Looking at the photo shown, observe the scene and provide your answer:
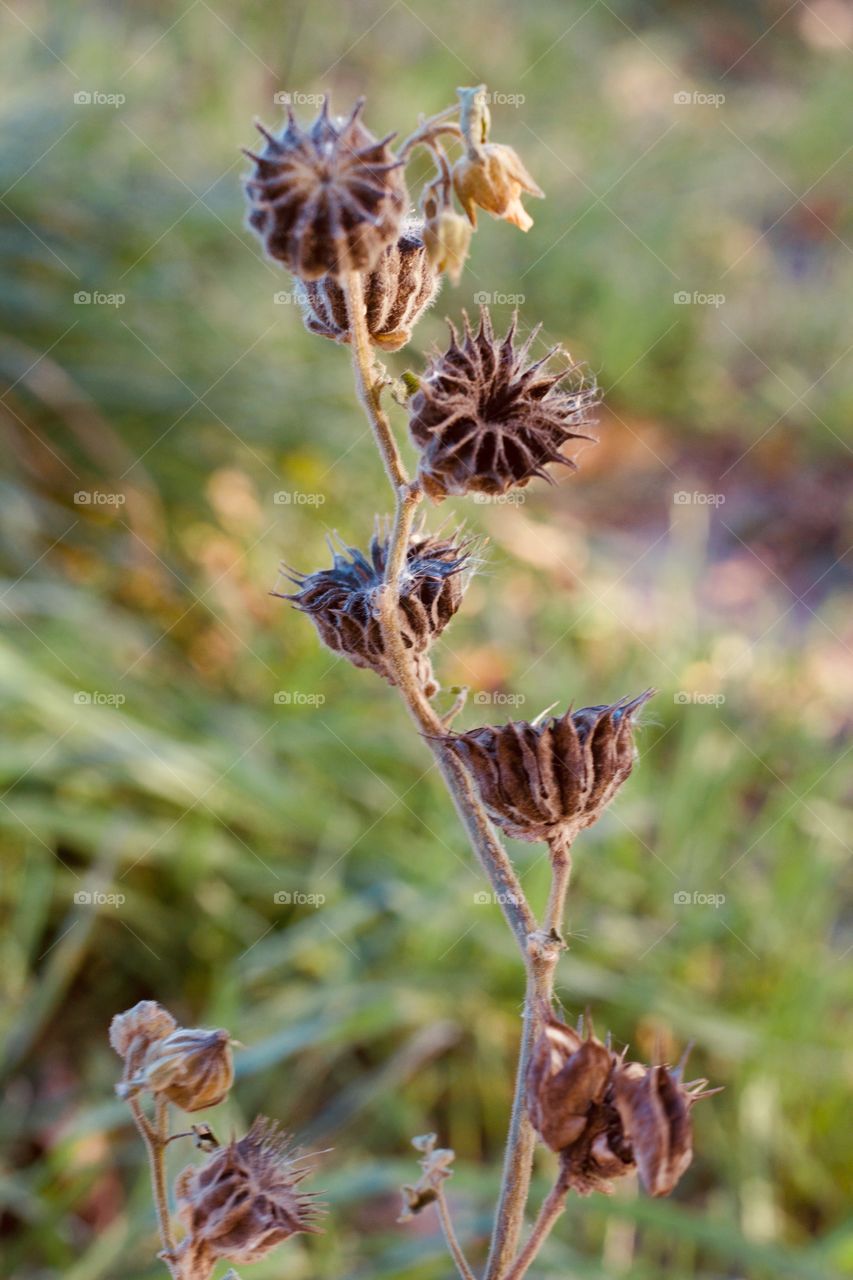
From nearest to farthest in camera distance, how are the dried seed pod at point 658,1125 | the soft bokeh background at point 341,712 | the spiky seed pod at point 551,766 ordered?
the dried seed pod at point 658,1125
the spiky seed pod at point 551,766
the soft bokeh background at point 341,712

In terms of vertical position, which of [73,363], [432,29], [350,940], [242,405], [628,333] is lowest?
[350,940]

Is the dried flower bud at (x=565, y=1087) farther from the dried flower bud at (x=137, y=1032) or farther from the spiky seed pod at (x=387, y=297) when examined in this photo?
the spiky seed pod at (x=387, y=297)

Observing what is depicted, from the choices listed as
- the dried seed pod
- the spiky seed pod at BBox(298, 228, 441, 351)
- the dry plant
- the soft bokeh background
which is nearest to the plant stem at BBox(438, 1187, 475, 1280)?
the dry plant

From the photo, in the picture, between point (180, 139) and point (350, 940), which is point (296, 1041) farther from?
point (180, 139)

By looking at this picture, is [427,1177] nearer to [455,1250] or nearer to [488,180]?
[455,1250]

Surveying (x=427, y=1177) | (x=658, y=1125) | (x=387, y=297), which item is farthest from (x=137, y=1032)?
(x=387, y=297)

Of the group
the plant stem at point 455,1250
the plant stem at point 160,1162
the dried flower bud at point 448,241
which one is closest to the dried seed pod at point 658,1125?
the plant stem at point 455,1250

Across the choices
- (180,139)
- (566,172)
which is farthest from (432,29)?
(180,139)
